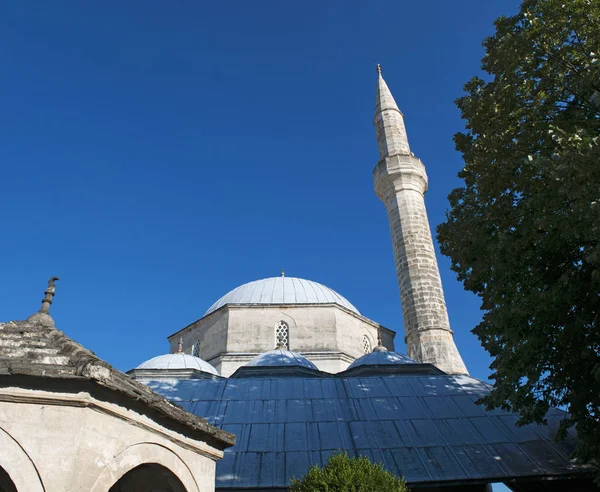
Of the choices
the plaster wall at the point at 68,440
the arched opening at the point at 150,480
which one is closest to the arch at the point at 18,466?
the plaster wall at the point at 68,440

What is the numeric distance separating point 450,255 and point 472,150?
1.93 meters

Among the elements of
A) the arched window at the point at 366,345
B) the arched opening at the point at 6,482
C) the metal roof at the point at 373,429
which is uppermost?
the arched window at the point at 366,345

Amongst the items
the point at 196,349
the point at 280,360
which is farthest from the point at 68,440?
the point at 196,349

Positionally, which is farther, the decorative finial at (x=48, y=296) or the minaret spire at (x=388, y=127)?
the minaret spire at (x=388, y=127)

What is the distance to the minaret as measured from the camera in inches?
675

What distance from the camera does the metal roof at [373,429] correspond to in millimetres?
9055

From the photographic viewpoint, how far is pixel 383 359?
52.6 feet

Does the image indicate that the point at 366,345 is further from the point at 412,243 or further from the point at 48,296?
the point at 48,296

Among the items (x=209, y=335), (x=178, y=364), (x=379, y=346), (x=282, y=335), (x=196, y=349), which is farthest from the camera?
(x=196, y=349)

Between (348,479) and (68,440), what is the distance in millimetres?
3217

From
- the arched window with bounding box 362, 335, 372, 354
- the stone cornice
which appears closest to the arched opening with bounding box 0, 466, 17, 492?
the stone cornice

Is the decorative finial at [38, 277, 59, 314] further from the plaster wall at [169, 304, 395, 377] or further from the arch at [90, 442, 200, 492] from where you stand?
the plaster wall at [169, 304, 395, 377]

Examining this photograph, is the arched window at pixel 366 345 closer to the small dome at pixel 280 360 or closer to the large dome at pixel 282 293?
the large dome at pixel 282 293

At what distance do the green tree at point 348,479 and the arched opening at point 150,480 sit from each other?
164 cm
